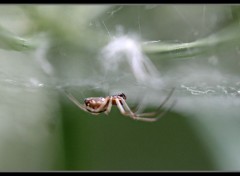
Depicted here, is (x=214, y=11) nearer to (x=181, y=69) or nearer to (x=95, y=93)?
(x=181, y=69)

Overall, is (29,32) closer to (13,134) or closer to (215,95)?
(13,134)

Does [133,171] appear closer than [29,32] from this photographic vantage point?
No

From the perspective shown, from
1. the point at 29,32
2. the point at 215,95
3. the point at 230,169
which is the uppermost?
the point at 29,32

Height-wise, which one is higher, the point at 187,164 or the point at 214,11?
the point at 214,11

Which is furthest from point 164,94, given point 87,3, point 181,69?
point 87,3
